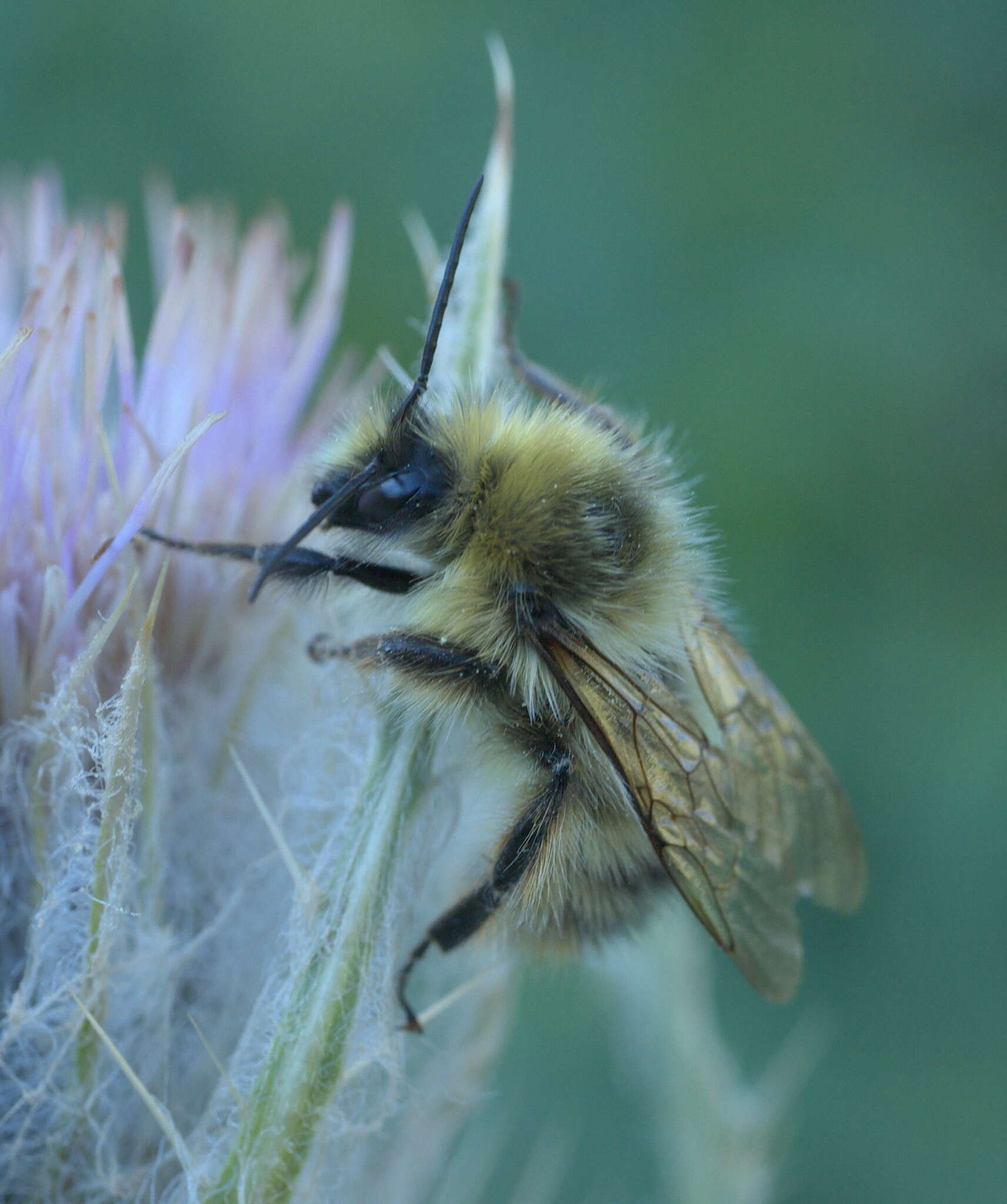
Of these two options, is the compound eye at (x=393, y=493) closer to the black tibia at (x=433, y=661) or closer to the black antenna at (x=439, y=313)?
the black antenna at (x=439, y=313)

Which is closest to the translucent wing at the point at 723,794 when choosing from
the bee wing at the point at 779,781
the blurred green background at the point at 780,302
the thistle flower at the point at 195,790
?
the bee wing at the point at 779,781

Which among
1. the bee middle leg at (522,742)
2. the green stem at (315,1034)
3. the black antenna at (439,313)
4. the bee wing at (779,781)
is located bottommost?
the green stem at (315,1034)

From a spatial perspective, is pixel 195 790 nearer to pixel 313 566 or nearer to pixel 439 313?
pixel 313 566

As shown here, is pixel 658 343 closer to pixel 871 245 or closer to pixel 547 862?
pixel 871 245

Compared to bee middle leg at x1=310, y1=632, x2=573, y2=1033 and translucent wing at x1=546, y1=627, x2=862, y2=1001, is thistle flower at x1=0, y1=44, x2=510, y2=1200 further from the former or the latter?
translucent wing at x1=546, y1=627, x2=862, y2=1001

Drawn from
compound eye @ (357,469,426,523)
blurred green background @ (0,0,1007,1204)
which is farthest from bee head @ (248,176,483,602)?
blurred green background @ (0,0,1007,1204)

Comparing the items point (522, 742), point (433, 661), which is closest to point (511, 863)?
point (522, 742)
